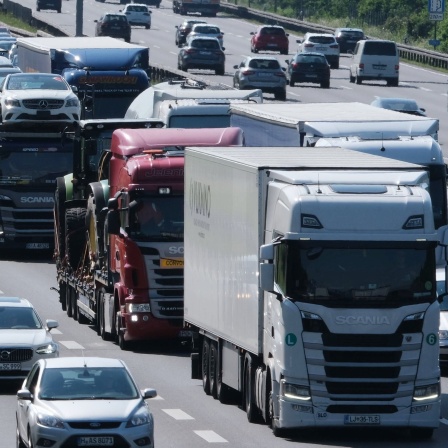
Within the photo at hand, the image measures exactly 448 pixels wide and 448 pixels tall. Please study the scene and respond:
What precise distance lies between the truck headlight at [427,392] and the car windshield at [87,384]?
3374 mm

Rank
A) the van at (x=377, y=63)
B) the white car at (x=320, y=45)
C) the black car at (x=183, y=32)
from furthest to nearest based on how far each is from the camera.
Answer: the black car at (x=183, y=32) < the white car at (x=320, y=45) < the van at (x=377, y=63)

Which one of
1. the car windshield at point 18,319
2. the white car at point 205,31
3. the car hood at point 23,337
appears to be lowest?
the white car at point 205,31

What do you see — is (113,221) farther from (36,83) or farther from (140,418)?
(36,83)

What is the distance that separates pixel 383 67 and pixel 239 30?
31.6 metres

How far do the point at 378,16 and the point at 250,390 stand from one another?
10041cm

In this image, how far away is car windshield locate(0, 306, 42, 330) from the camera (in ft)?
81.9

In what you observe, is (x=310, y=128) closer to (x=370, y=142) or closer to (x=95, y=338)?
(x=370, y=142)

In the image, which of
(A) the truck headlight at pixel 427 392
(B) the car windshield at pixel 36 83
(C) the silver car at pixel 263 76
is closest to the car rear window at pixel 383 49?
(C) the silver car at pixel 263 76

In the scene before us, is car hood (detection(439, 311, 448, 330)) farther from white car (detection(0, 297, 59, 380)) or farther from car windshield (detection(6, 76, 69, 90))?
car windshield (detection(6, 76, 69, 90))

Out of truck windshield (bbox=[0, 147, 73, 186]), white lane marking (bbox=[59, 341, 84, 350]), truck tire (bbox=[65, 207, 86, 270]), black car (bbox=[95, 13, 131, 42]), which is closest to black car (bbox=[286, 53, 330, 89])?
black car (bbox=[95, 13, 131, 42])

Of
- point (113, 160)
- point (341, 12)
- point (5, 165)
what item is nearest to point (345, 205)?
point (113, 160)

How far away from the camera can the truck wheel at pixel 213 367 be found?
22.9 metres

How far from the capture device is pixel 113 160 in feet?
96.7

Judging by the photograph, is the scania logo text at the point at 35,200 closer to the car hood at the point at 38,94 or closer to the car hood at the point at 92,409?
the car hood at the point at 38,94
